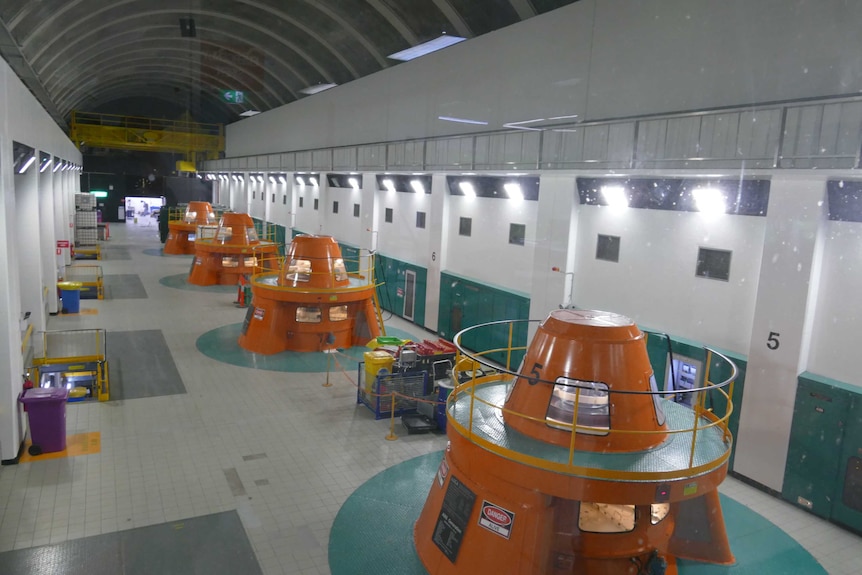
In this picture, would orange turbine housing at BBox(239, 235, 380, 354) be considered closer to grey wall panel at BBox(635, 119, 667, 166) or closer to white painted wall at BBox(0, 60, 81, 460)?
white painted wall at BBox(0, 60, 81, 460)

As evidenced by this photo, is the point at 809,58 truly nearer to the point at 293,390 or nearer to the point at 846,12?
the point at 846,12

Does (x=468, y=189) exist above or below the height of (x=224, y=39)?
below

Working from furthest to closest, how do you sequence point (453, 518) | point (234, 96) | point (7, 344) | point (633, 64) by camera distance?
point (234, 96)
point (633, 64)
point (7, 344)
point (453, 518)

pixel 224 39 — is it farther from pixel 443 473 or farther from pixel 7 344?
pixel 443 473

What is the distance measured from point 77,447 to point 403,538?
508cm

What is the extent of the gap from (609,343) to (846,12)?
5170mm

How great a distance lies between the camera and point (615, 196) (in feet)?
36.2

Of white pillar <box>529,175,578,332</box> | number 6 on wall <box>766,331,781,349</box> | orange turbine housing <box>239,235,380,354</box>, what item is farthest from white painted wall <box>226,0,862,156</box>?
orange turbine housing <box>239,235,380,354</box>

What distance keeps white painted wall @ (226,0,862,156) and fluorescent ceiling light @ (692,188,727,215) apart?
1245mm

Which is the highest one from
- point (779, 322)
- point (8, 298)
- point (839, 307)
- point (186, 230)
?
point (839, 307)

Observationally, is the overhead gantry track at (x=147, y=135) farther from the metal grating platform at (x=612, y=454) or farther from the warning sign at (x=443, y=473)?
the metal grating platform at (x=612, y=454)

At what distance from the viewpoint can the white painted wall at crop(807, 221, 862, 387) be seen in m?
7.59

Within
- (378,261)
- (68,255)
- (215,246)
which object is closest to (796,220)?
(378,261)

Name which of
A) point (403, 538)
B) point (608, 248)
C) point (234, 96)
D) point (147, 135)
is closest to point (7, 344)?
point (403, 538)
